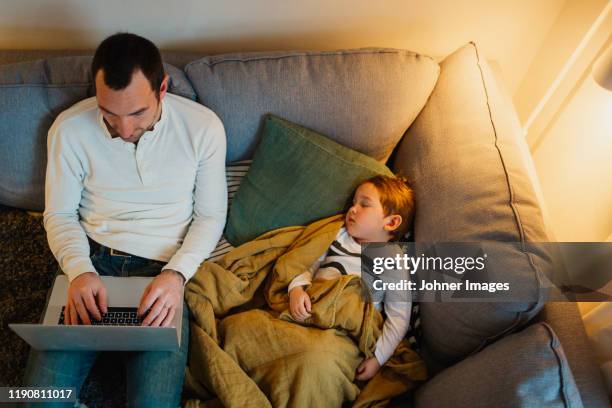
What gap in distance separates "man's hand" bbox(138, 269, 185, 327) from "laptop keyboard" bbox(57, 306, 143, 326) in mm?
26

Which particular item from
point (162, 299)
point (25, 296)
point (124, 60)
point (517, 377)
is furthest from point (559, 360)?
point (25, 296)

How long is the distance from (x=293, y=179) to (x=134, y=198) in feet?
1.63

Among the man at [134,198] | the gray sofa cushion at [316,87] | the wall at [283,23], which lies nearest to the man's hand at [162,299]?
the man at [134,198]

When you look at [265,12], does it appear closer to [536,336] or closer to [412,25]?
[412,25]

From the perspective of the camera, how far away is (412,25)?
1.63 m

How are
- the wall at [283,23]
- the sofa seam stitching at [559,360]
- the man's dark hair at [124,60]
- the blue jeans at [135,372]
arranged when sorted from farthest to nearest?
the wall at [283,23], the blue jeans at [135,372], the man's dark hair at [124,60], the sofa seam stitching at [559,360]

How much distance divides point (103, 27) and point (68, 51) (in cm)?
16

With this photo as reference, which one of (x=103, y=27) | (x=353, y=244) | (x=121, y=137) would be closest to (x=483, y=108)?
(x=353, y=244)

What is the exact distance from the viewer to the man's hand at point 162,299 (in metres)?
1.19

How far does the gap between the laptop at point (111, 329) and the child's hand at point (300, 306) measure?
321 mm

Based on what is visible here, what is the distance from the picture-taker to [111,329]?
1.02 meters

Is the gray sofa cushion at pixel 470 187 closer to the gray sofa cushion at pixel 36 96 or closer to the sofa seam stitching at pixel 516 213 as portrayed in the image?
the sofa seam stitching at pixel 516 213

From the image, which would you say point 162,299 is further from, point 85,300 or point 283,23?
point 283,23

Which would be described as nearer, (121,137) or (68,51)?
(121,137)
